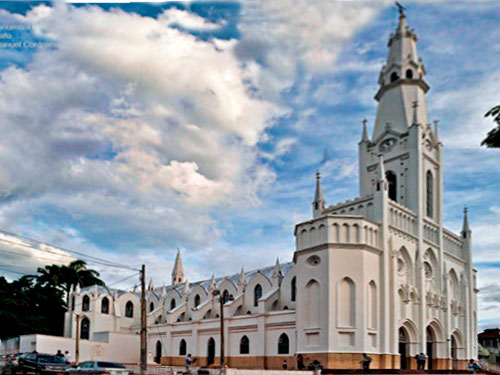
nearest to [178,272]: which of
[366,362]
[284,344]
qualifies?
[284,344]

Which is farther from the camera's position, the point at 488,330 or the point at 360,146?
the point at 488,330

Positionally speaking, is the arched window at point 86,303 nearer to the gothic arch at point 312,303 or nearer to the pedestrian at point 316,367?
the gothic arch at point 312,303

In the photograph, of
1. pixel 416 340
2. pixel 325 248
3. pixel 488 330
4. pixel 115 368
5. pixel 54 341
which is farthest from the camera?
pixel 488 330

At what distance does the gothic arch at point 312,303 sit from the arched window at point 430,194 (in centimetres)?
1500

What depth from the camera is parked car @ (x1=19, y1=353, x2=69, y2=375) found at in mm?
31359

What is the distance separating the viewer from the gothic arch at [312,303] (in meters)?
40.2

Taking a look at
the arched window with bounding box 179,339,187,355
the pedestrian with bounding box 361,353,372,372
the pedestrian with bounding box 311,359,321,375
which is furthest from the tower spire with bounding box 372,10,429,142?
the arched window with bounding box 179,339,187,355

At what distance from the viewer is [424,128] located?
5034 centimetres

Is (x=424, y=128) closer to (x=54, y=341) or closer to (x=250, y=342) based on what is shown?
(x=250, y=342)

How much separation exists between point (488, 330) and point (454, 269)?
56.6 metres

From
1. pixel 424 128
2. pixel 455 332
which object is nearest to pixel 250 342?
pixel 455 332

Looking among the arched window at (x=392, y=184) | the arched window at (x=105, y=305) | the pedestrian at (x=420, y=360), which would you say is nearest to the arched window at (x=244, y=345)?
the pedestrian at (x=420, y=360)

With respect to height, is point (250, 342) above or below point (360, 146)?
below

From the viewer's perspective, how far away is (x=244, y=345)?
5038 cm
